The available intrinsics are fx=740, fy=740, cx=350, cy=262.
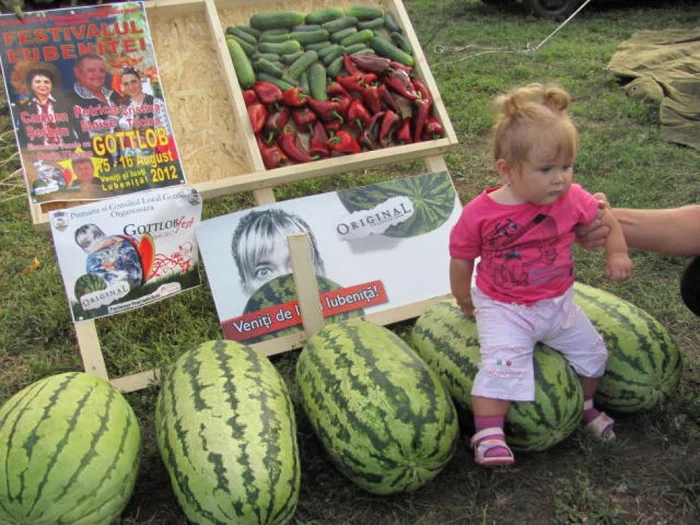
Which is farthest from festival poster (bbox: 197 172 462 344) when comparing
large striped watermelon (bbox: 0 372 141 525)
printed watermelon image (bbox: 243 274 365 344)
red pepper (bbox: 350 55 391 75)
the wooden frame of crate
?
large striped watermelon (bbox: 0 372 141 525)

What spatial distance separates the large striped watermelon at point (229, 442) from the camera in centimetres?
252

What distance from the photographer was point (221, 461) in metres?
2.56

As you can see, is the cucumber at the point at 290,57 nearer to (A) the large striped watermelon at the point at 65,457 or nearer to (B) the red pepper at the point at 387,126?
(B) the red pepper at the point at 387,126

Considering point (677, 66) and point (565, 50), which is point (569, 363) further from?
point (565, 50)

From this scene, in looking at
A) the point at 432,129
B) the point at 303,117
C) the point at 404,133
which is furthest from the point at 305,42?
the point at 432,129

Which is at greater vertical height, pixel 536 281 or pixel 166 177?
pixel 166 177

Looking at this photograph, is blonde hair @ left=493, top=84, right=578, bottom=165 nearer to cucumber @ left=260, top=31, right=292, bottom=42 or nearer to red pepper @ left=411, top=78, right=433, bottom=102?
red pepper @ left=411, top=78, right=433, bottom=102

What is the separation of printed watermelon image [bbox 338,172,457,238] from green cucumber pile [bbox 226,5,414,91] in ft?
2.59

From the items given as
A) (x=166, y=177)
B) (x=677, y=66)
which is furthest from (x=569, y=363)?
(x=677, y=66)

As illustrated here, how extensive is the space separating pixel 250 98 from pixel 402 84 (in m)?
0.96

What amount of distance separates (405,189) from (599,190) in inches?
69.6

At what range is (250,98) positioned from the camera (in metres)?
4.39

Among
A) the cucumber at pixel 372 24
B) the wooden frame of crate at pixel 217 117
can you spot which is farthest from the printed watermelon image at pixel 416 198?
the cucumber at pixel 372 24

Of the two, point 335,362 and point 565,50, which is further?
point 565,50
